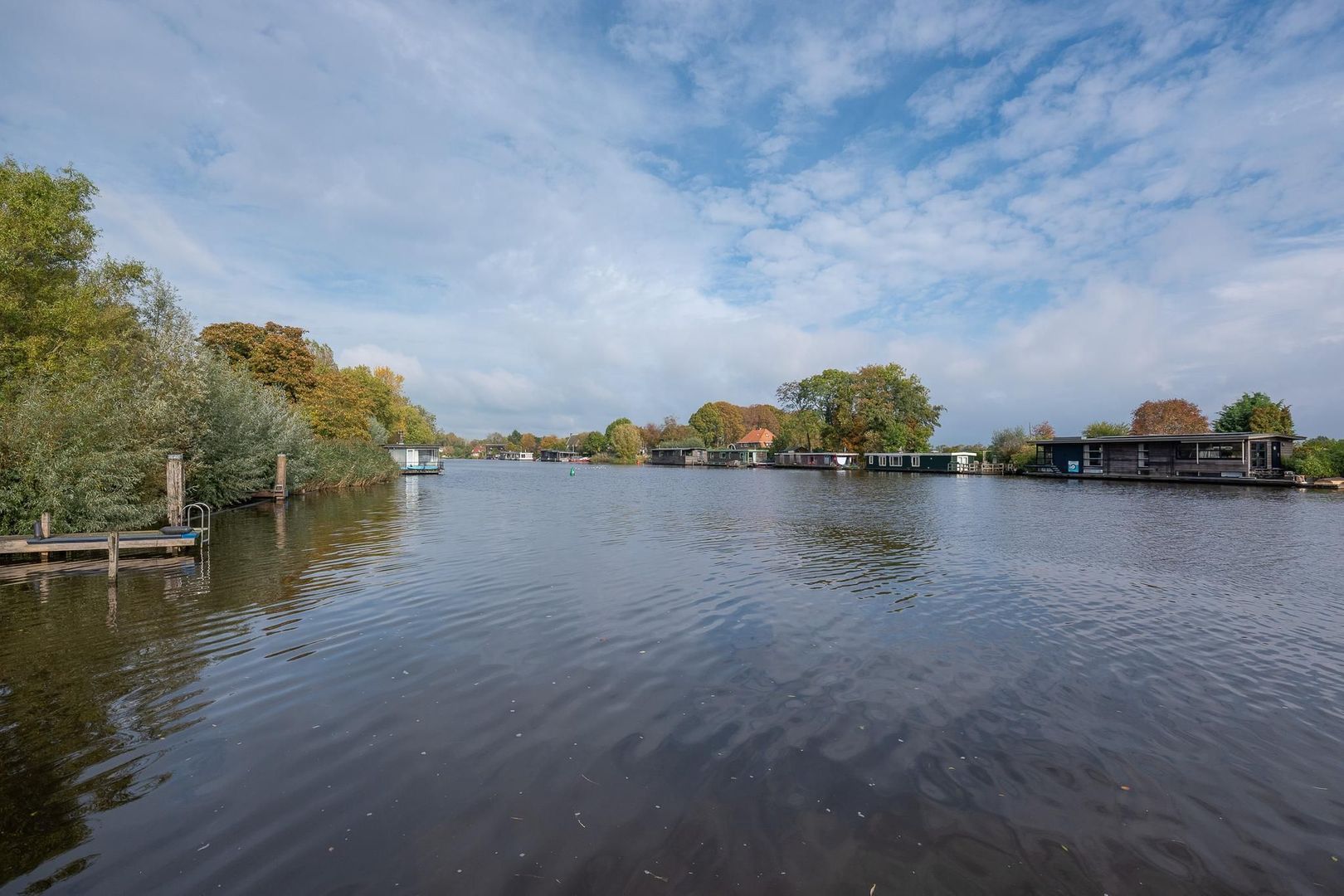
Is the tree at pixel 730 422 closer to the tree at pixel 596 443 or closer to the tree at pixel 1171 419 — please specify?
the tree at pixel 596 443

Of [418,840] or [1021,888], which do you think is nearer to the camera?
[1021,888]

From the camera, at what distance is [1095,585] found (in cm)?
1483

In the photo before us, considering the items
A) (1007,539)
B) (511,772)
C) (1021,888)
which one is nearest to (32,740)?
(511,772)

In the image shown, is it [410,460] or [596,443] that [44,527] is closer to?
[410,460]

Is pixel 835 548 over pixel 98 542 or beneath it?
beneath

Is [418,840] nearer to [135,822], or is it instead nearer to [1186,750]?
[135,822]

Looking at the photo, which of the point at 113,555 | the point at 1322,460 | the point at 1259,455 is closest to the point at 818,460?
the point at 1259,455

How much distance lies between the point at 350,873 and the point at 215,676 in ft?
17.7

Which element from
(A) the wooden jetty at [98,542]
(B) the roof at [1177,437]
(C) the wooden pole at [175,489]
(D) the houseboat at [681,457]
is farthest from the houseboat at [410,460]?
(B) the roof at [1177,437]

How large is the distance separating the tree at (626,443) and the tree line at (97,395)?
121 m

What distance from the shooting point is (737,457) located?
140625 millimetres

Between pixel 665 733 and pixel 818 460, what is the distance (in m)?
Answer: 112

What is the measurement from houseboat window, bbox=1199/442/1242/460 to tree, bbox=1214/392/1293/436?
832 cm

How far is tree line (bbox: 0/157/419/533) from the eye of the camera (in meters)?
16.3
